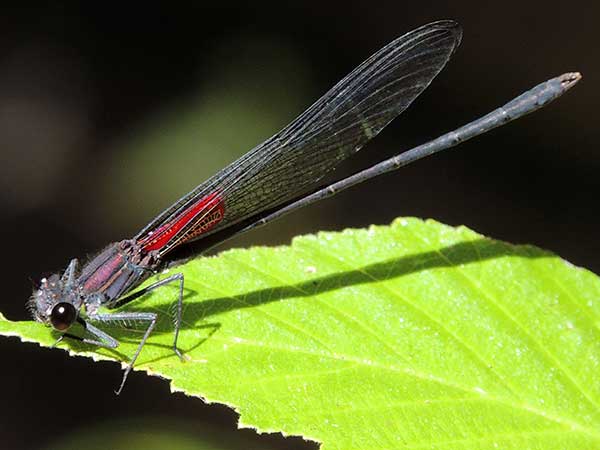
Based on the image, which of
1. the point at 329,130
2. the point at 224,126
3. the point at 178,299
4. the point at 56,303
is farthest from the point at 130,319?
the point at 224,126

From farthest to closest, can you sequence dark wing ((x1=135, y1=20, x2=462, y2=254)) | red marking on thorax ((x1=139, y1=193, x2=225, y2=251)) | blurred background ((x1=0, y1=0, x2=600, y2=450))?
blurred background ((x1=0, y1=0, x2=600, y2=450))
dark wing ((x1=135, y1=20, x2=462, y2=254))
red marking on thorax ((x1=139, y1=193, x2=225, y2=251))

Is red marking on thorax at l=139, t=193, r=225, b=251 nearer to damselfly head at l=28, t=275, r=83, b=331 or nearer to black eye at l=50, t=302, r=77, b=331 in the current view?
damselfly head at l=28, t=275, r=83, b=331

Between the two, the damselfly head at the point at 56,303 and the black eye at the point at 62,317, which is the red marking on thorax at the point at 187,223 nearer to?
the damselfly head at the point at 56,303

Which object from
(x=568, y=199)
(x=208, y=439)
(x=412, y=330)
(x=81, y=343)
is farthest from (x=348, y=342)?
(x=568, y=199)

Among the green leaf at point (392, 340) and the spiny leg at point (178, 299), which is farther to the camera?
the spiny leg at point (178, 299)

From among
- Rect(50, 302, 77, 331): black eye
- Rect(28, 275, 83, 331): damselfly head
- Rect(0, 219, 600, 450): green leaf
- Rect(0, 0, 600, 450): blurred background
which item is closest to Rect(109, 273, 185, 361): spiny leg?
Rect(0, 219, 600, 450): green leaf

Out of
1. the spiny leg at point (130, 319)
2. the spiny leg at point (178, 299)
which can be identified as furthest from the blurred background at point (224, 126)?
the spiny leg at point (130, 319)
